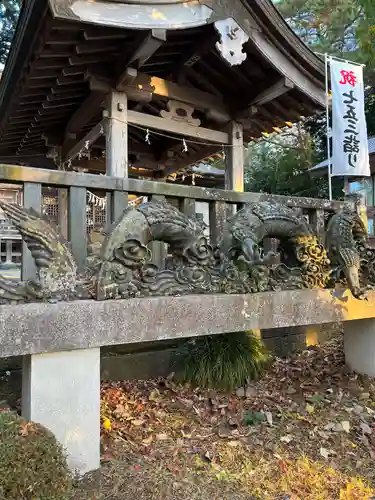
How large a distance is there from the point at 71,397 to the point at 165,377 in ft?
5.78

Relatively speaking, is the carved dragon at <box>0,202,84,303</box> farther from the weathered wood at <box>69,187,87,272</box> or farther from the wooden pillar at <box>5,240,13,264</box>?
the wooden pillar at <box>5,240,13,264</box>

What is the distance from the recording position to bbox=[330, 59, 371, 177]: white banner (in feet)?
22.4

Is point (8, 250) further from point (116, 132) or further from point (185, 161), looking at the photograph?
point (116, 132)

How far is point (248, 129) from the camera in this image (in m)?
7.29

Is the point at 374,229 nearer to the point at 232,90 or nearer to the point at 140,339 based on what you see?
the point at 232,90

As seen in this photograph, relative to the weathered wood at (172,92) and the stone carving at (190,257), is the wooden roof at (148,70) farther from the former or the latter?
the stone carving at (190,257)

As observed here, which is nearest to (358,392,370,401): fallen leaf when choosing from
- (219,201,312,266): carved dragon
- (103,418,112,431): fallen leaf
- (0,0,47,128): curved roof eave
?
(219,201,312,266): carved dragon

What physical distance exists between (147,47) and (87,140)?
2328mm

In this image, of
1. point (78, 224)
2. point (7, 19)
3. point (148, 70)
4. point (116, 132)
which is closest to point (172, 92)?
point (148, 70)

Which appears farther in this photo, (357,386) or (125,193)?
(357,386)

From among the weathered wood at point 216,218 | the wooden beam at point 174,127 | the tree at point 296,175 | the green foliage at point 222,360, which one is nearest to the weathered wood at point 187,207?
the weathered wood at point 216,218

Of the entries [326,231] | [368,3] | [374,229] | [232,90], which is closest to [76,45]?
[232,90]

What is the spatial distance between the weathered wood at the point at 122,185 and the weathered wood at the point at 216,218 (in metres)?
0.07

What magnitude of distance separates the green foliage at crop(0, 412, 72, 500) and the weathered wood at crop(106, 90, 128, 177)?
3.90 m
